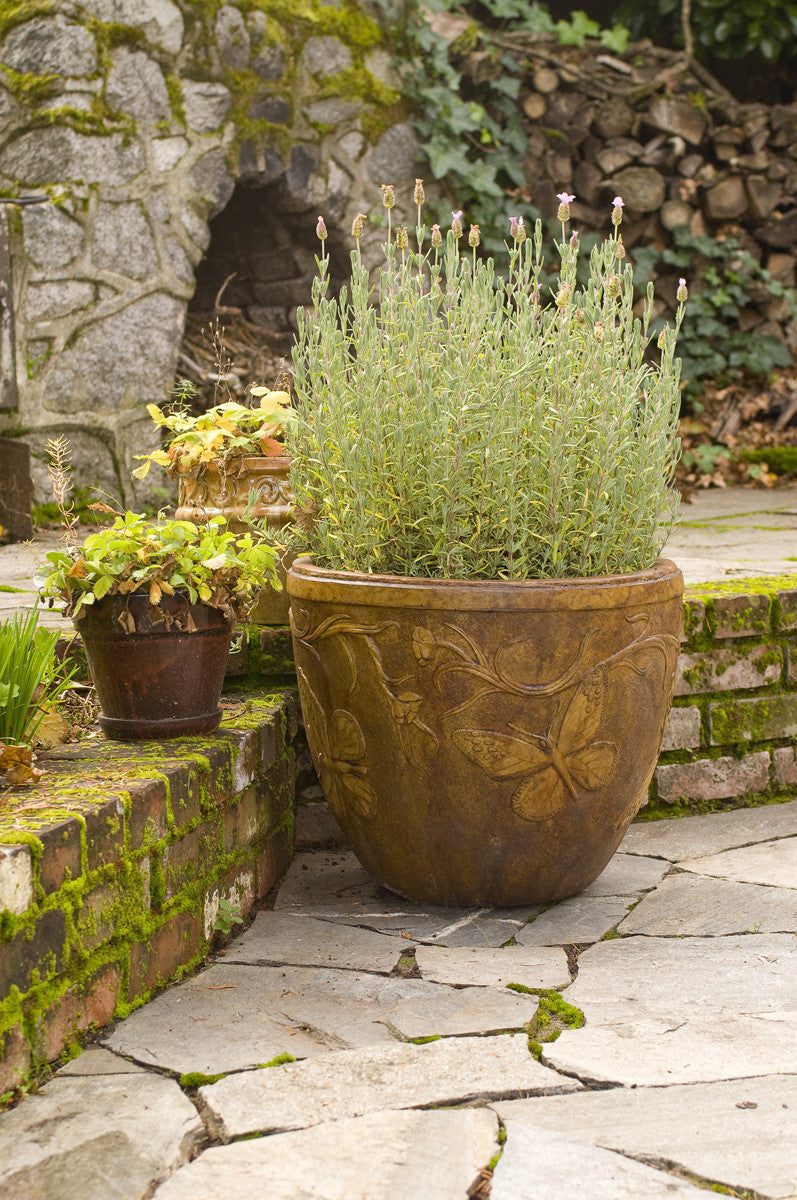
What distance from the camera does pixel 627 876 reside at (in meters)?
2.52

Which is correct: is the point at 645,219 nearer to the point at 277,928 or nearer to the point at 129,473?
the point at 129,473

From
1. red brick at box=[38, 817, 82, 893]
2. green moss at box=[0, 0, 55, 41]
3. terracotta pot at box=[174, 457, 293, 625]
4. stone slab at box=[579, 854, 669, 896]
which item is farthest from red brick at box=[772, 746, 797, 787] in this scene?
green moss at box=[0, 0, 55, 41]

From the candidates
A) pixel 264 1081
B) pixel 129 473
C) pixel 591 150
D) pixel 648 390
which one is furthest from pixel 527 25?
pixel 264 1081

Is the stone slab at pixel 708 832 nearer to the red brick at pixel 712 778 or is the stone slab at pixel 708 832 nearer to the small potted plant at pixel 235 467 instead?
the red brick at pixel 712 778

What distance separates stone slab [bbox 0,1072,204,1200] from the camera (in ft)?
4.50

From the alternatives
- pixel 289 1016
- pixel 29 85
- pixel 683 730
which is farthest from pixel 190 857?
pixel 29 85

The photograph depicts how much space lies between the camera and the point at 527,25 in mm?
6016

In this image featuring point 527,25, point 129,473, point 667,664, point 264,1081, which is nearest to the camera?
point 264,1081

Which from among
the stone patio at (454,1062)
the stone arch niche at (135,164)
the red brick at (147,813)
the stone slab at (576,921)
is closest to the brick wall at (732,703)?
the stone patio at (454,1062)

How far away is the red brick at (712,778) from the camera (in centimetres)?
294

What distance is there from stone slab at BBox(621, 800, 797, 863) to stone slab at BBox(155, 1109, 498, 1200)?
50.3 inches

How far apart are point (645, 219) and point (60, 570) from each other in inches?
203

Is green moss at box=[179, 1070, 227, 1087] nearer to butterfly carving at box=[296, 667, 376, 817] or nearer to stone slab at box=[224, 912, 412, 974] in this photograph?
stone slab at box=[224, 912, 412, 974]

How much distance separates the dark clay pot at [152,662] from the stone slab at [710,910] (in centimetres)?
96
